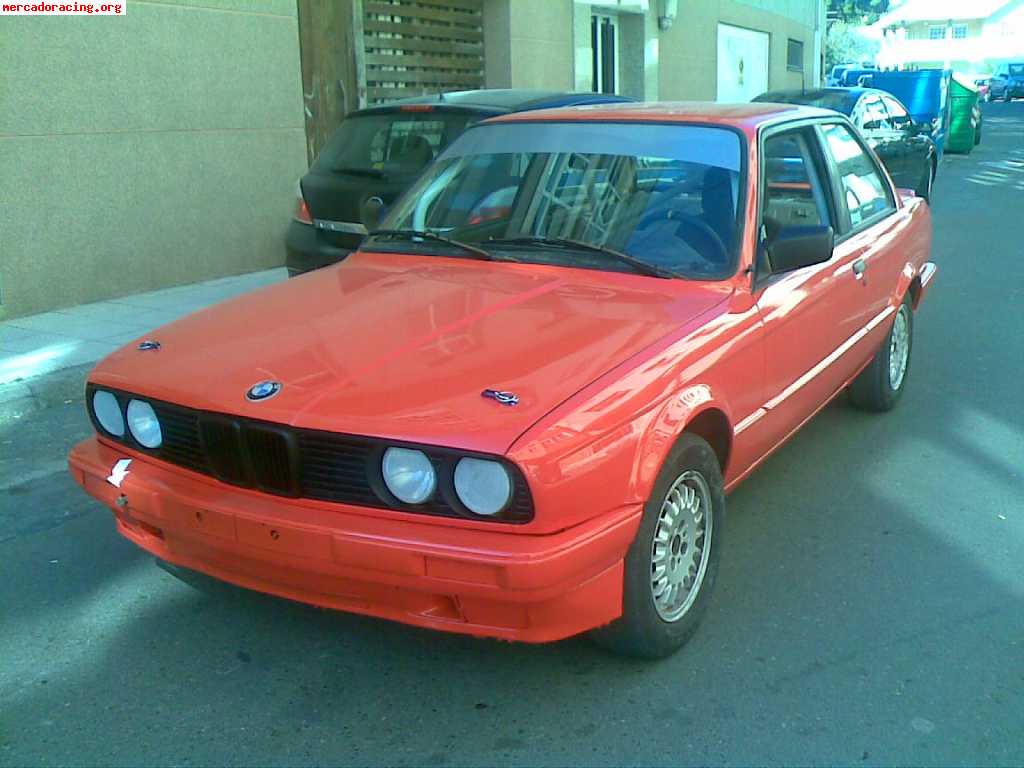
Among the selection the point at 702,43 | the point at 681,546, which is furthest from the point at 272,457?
the point at 702,43

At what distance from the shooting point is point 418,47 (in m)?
12.3

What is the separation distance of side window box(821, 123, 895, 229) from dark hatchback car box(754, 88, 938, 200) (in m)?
8.31

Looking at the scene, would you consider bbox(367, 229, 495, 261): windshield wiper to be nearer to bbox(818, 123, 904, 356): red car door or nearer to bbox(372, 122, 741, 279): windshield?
bbox(372, 122, 741, 279): windshield

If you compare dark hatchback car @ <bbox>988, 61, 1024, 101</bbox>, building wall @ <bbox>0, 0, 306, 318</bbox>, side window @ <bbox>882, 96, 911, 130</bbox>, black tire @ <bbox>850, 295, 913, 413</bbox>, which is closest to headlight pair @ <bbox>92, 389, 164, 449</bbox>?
black tire @ <bbox>850, 295, 913, 413</bbox>

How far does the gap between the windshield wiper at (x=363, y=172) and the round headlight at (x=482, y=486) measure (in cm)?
478

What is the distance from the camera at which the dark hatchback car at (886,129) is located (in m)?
13.9

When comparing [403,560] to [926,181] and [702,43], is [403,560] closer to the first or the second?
[926,181]

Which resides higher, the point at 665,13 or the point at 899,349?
the point at 665,13

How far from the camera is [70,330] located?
24.9 feet

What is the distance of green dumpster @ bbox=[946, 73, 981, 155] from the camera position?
2359 centimetres

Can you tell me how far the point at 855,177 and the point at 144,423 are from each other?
3605 mm

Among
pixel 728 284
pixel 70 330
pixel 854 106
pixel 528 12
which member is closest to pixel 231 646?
pixel 728 284

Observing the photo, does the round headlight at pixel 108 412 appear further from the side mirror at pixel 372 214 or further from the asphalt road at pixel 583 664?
the side mirror at pixel 372 214

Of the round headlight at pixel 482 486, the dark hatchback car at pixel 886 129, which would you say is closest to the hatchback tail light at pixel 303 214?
Result: the round headlight at pixel 482 486
